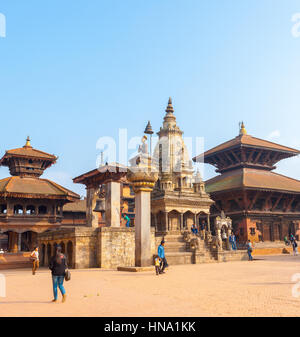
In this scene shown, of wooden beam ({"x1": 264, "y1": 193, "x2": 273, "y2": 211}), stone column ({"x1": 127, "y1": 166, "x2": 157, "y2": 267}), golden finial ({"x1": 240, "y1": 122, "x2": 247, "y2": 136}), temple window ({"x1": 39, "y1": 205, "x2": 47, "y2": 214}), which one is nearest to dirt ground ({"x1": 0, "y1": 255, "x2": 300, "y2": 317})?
stone column ({"x1": 127, "y1": 166, "x2": 157, "y2": 267})

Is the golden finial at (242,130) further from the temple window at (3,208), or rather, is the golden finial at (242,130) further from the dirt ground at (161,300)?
the dirt ground at (161,300)

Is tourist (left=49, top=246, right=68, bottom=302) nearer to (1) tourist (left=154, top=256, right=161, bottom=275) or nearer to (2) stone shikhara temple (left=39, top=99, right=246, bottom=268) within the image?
(1) tourist (left=154, top=256, right=161, bottom=275)

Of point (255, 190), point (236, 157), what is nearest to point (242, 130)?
point (236, 157)

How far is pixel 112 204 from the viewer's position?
22.4m

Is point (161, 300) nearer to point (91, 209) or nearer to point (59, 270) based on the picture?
point (59, 270)

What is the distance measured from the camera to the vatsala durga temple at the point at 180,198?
25281mm

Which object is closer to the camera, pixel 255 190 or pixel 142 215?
pixel 142 215

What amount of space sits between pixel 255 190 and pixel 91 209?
1825 cm

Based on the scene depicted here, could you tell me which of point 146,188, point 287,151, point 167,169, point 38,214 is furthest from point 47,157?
point 287,151

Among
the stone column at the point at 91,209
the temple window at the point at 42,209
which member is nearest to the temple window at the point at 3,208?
the temple window at the point at 42,209

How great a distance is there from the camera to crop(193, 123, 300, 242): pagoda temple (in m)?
36.3

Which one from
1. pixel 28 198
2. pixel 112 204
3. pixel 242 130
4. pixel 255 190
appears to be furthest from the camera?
pixel 242 130

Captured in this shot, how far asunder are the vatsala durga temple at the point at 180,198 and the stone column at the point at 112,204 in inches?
3.4
